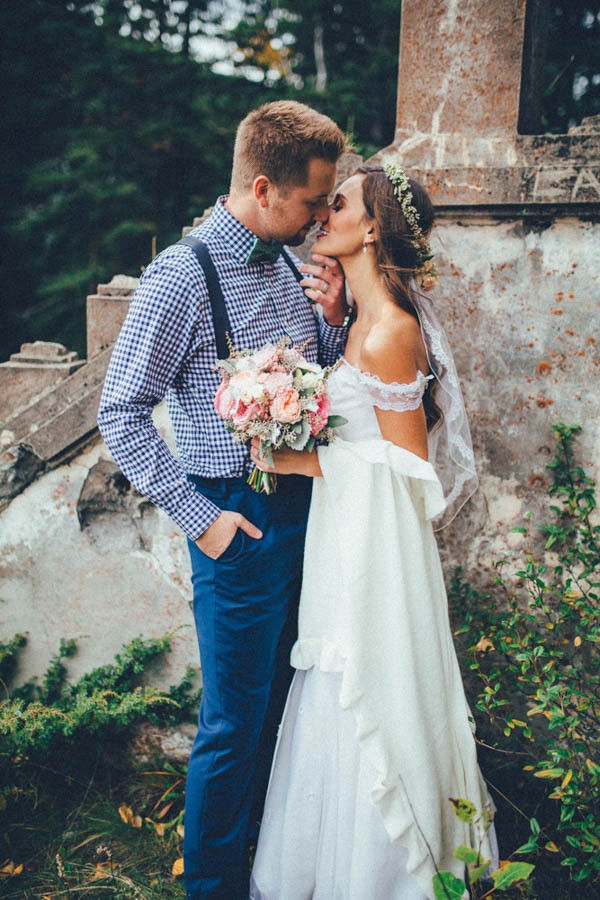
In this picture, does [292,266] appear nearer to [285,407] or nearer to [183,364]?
[183,364]

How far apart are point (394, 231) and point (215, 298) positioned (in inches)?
27.4

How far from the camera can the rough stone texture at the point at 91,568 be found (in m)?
3.18

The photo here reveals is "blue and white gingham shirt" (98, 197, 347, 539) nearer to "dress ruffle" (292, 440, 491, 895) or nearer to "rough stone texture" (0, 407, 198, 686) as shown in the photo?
"dress ruffle" (292, 440, 491, 895)

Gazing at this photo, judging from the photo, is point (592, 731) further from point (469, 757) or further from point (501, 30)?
point (501, 30)

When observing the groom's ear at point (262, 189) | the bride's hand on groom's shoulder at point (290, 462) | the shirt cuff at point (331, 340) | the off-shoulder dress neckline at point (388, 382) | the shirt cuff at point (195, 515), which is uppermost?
the groom's ear at point (262, 189)

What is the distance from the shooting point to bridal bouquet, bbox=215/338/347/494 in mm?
2057

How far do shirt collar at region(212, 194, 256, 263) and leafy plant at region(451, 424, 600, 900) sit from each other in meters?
1.46

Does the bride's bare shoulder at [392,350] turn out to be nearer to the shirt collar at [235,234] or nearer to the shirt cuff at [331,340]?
the shirt cuff at [331,340]

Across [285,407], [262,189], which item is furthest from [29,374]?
[285,407]

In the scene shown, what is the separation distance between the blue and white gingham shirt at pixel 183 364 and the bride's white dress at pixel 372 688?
1.26 ft

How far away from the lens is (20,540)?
3273 millimetres

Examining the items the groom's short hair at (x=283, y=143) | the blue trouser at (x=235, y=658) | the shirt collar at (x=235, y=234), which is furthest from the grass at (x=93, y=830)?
the groom's short hair at (x=283, y=143)

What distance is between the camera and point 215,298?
7.46ft

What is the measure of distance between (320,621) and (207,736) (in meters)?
0.56
